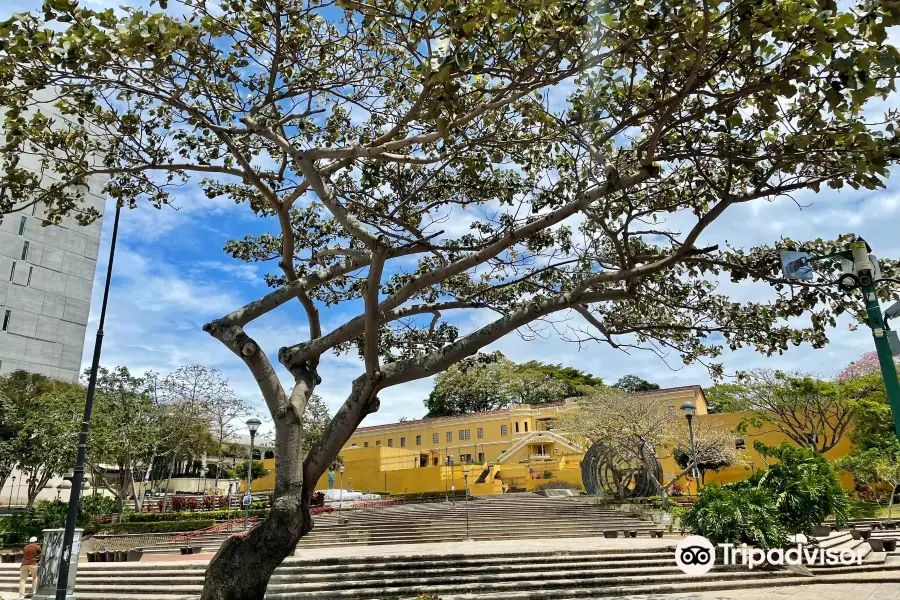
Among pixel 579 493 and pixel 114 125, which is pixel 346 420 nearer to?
pixel 114 125

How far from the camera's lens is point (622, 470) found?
74.0ft

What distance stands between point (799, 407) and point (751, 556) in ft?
62.3

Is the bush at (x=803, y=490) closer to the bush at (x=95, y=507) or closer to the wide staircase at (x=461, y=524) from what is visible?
the wide staircase at (x=461, y=524)

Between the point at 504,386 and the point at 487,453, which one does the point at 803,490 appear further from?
the point at 504,386

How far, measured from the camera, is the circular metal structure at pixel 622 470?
2128cm

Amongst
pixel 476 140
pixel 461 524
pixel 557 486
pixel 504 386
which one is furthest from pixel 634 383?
pixel 476 140

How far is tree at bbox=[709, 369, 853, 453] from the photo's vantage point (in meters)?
25.6

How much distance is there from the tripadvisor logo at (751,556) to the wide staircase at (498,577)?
0.16 m

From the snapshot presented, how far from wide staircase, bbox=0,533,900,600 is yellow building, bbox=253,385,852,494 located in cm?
1673

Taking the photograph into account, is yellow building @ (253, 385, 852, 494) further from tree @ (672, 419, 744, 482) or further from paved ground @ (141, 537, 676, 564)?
paved ground @ (141, 537, 676, 564)

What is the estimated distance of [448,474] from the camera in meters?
33.3

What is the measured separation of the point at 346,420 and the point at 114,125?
5.42 metres

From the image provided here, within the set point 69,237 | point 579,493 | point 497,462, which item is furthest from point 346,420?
point 69,237

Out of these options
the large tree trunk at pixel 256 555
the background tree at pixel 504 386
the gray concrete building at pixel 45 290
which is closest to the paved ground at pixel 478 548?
the large tree trunk at pixel 256 555
